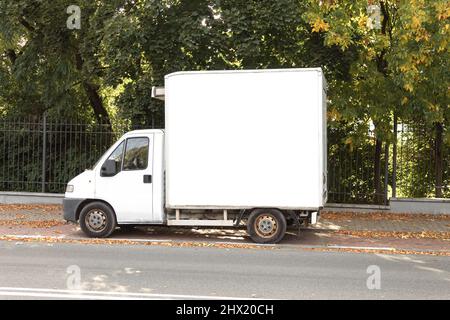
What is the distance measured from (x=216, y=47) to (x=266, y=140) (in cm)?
441

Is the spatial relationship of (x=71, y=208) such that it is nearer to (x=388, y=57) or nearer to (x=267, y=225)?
(x=267, y=225)

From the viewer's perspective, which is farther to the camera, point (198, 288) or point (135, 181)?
point (135, 181)

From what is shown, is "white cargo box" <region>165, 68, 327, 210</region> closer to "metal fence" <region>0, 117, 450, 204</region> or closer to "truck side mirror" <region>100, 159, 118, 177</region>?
"truck side mirror" <region>100, 159, 118, 177</region>

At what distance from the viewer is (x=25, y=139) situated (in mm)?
18578

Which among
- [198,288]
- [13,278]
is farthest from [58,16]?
[198,288]

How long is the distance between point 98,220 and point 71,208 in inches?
25.2

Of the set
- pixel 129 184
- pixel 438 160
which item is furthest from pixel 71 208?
pixel 438 160

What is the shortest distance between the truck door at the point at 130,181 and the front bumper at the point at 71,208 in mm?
514

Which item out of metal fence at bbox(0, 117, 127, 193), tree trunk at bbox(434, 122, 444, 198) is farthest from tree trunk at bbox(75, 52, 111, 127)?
tree trunk at bbox(434, 122, 444, 198)

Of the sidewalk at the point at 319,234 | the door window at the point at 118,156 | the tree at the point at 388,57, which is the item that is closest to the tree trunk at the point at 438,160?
the tree at the point at 388,57

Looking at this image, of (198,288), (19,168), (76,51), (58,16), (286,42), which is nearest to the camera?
(198,288)

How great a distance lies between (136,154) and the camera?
11.2 meters

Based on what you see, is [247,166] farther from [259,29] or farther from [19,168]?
[19,168]

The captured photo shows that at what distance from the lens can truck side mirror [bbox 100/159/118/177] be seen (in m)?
11.1
